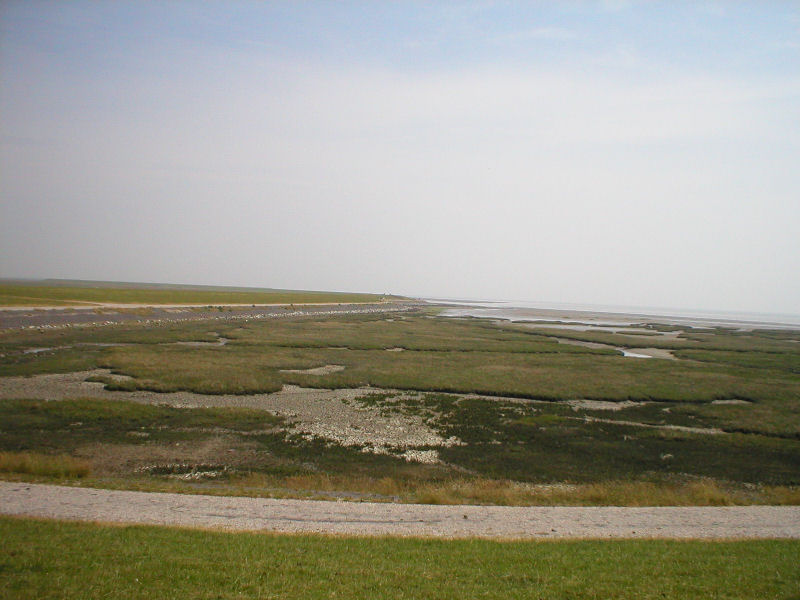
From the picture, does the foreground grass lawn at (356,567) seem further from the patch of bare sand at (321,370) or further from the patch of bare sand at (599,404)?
the patch of bare sand at (321,370)

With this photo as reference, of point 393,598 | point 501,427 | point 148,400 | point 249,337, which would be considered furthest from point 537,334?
point 393,598

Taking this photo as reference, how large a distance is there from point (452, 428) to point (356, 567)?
19639mm

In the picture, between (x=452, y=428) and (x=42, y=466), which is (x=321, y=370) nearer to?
(x=452, y=428)

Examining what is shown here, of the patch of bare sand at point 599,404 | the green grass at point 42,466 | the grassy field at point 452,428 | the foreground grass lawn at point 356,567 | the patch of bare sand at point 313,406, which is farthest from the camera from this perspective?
the patch of bare sand at point 599,404

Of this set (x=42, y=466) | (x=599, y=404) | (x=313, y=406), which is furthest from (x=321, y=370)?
(x=42, y=466)

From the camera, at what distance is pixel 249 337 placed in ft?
245

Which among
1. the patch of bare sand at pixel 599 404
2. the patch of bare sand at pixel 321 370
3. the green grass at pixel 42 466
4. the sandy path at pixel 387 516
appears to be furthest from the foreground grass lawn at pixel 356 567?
the patch of bare sand at pixel 321 370

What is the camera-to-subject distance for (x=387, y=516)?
16094 mm

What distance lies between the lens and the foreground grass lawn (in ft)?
34.3

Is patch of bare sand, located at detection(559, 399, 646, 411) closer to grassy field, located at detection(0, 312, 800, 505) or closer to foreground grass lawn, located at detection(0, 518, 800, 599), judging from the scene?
grassy field, located at detection(0, 312, 800, 505)

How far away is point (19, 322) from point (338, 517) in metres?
81.6

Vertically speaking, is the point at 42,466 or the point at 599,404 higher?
the point at 42,466

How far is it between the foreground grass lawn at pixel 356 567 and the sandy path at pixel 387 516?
1.21 metres

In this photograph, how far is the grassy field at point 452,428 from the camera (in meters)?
20.9
